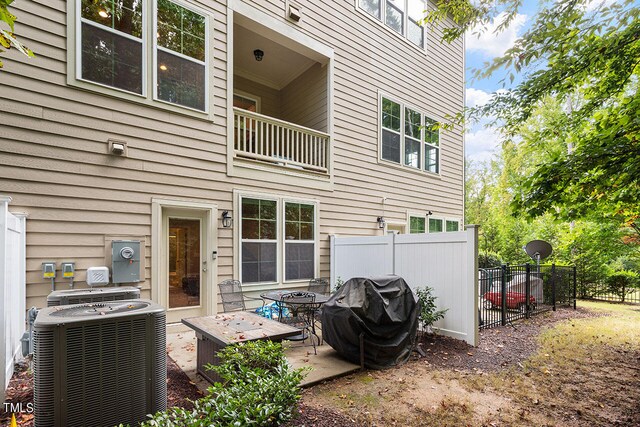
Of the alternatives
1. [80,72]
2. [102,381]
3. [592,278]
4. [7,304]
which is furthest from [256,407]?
[592,278]

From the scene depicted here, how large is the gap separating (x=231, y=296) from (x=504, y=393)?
401 cm

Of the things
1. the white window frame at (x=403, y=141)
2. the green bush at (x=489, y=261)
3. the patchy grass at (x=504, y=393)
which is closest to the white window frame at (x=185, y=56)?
the white window frame at (x=403, y=141)

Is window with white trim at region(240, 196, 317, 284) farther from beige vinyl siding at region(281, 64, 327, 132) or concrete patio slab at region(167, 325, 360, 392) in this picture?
beige vinyl siding at region(281, 64, 327, 132)

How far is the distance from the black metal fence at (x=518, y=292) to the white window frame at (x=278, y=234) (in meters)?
3.44

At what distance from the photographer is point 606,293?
10180mm

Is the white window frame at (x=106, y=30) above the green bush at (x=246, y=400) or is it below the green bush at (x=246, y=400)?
above

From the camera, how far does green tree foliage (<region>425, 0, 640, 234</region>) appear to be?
3.18m

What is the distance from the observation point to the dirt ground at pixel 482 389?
2951mm

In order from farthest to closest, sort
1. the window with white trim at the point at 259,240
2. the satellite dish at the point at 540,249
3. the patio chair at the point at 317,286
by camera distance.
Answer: the satellite dish at the point at 540,249, the patio chair at the point at 317,286, the window with white trim at the point at 259,240

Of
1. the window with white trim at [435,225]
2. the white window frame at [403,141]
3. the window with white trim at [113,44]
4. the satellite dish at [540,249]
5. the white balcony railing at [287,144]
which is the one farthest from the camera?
the window with white trim at [435,225]

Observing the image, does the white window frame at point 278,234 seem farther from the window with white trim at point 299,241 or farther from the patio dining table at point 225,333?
the patio dining table at point 225,333

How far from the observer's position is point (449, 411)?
3.05 metres

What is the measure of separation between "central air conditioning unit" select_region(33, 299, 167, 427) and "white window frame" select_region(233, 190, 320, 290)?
357 centimetres

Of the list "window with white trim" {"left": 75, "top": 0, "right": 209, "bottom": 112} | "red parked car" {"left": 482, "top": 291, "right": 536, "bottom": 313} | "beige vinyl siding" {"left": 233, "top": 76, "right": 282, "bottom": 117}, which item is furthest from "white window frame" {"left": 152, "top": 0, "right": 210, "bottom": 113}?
"red parked car" {"left": 482, "top": 291, "right": 536, "bottom": 313}
